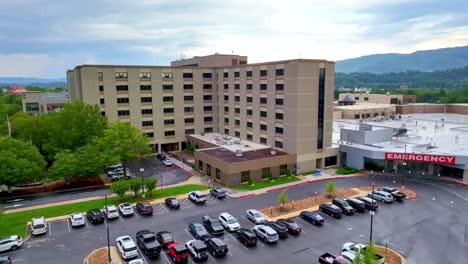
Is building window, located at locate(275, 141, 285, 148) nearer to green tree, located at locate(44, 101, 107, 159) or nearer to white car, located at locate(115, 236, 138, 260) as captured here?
green tree, located at locate(44, 101, 107, 159)

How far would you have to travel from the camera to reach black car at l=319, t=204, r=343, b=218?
137 feet

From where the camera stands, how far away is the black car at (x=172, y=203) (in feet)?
149

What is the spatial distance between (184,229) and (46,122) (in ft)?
154

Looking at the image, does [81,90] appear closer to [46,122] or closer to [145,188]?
[46,122]

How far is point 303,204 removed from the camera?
46.3 meters

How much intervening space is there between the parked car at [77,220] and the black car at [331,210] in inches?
1179

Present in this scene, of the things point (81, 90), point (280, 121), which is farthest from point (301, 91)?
point (81, 90)

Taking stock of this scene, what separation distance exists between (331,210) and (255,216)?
985 cm

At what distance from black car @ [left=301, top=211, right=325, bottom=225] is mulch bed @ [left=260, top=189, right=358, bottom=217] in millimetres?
2780

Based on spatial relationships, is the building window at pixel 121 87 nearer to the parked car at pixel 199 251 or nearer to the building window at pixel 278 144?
the building window at pixel 278 144

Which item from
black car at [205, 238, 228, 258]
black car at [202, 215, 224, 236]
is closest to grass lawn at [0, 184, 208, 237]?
black car at [202, 215, 224, 236]

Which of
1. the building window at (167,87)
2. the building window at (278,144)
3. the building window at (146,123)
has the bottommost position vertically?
the building window at (278,144)

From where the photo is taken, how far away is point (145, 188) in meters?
52.1

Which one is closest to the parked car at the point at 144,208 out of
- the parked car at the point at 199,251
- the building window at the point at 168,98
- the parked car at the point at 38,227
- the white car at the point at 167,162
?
the parked car at the point at 38,227
